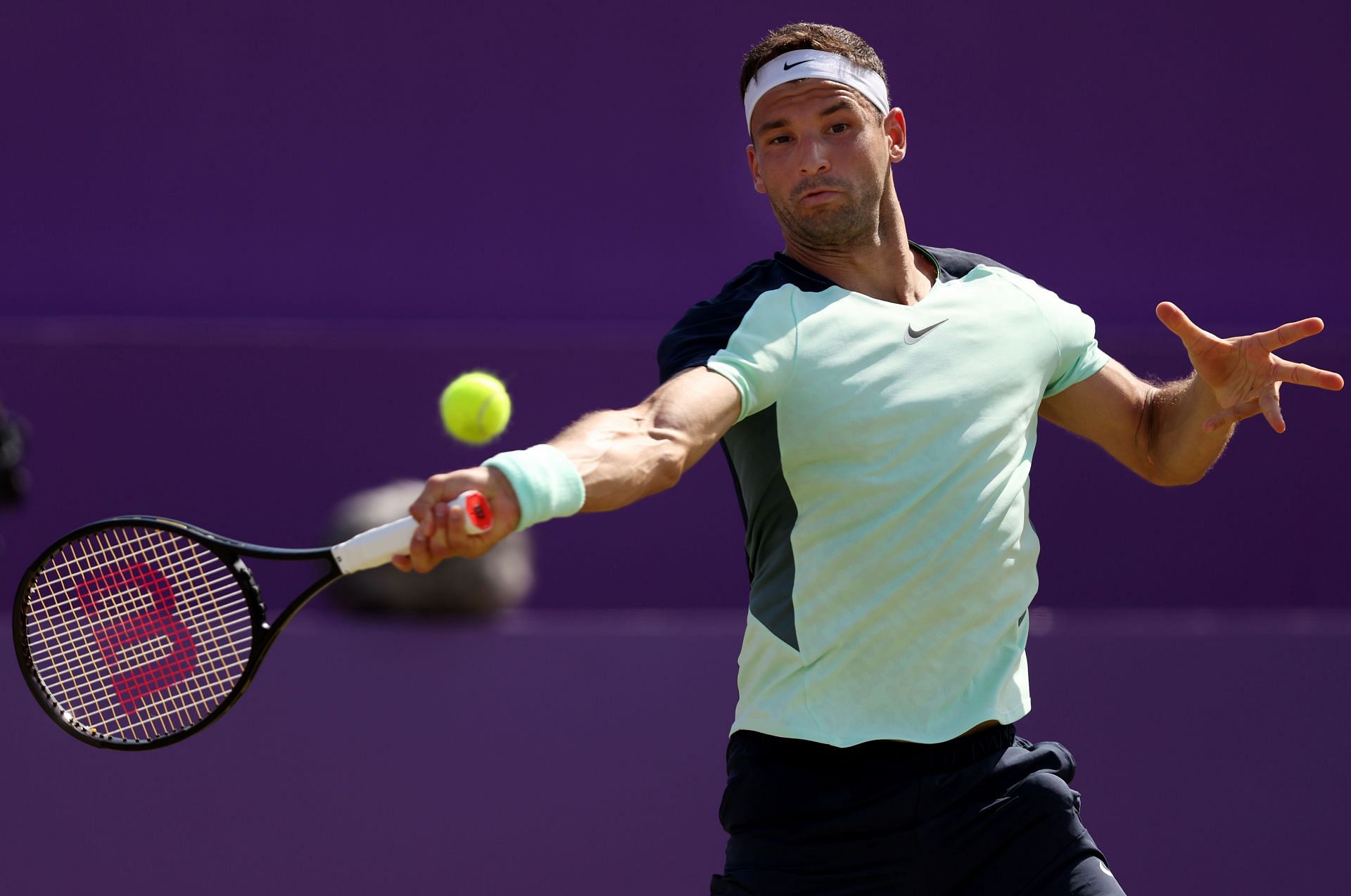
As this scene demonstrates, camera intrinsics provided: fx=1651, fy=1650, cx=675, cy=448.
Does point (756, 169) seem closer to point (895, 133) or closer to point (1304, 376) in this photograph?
point (895, 133)

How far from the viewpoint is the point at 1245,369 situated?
8.46ft

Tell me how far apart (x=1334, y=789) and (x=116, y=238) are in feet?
13.8

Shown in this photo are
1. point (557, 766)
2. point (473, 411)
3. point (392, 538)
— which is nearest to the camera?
point (392, 538)

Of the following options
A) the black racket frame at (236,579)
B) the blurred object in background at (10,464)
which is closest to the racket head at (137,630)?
the black racket frame at (236,579)

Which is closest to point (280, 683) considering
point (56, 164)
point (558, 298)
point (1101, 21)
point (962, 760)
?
point (558, 298)

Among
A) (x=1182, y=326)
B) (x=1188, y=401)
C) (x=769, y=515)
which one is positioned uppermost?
(x=1182, y=326)

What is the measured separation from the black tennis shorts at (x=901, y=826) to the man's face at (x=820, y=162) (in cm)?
82

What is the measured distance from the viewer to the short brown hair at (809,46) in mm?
2729

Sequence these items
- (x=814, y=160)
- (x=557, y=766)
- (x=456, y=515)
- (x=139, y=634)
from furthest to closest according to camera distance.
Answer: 1. (x=557, y=766)
2. (x=139, y=634)
3. (x=814, y=160)
4. (x=456, y=515)

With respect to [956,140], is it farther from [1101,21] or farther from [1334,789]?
[1334,789]

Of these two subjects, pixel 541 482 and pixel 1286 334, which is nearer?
pixel 541 482

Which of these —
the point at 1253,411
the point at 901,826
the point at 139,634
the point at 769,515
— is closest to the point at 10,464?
the point at 139,634

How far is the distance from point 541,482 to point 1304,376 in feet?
4.27

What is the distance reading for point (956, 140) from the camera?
232 inches
